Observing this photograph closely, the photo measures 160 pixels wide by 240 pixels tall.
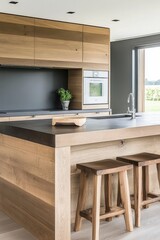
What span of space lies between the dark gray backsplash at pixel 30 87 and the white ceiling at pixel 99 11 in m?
1.06

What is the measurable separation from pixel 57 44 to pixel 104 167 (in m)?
3.24

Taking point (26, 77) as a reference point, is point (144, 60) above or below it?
above

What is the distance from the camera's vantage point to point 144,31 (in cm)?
629

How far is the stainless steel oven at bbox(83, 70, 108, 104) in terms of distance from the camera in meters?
5.84

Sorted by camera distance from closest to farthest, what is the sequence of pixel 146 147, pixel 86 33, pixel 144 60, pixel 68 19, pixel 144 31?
pixel 146 147 < pixel 68 19 < pixel 86 33 < pixel 144 31 < pixel 144 60

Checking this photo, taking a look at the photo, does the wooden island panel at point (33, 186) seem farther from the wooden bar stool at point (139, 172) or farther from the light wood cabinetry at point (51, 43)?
the light wood cabinetry at point (51, 43)

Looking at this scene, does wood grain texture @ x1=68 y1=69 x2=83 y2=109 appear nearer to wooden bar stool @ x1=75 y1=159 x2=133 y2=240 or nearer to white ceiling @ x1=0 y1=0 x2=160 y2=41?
white ceiling @ x1=0 y1=0 x2=160 y2=41

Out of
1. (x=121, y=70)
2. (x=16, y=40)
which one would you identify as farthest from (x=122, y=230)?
(x=121, y=70)

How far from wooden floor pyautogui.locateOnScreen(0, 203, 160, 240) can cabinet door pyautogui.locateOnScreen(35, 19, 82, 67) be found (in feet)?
9.53

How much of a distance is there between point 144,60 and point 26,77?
2.58 meters

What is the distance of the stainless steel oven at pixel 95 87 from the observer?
5844 mm

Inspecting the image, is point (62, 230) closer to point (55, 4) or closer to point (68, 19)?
point (55, 4)

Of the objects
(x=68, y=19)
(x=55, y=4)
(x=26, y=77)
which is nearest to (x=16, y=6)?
(x=55, y=4)

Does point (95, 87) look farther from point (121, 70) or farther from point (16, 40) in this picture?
point (16, 40)
